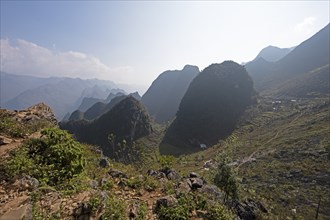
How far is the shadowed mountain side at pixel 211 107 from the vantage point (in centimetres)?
13050

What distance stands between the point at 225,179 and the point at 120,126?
106 m

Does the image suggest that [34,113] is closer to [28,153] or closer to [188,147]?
[28,153]

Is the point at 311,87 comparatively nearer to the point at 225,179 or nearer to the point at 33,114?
the point at 225,179

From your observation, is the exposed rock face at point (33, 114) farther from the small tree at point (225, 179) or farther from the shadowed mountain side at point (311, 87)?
the shadowed mountain side at point (311, 87)

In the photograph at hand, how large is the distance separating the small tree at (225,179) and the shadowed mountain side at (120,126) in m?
100

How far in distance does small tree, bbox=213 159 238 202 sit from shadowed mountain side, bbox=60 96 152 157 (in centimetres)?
10002

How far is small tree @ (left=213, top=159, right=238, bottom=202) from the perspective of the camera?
1931cm

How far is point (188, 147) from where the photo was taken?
126 meters

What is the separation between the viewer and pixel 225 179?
1934 centimetres

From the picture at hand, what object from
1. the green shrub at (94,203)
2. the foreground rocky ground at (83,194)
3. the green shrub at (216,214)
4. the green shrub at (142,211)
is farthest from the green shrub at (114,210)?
the green shrub at (216,214)

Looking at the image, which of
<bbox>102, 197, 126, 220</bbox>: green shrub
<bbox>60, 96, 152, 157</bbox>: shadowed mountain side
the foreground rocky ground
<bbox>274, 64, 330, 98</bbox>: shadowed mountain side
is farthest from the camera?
<bbox>274, 64, 330, 98</bbox>: shadowed mountain side

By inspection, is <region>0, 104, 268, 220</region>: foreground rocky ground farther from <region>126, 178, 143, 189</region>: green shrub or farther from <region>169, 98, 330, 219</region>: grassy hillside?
<region>169, 98, 330, 219</region>: grassy hillside

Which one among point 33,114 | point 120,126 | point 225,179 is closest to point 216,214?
point 225,179

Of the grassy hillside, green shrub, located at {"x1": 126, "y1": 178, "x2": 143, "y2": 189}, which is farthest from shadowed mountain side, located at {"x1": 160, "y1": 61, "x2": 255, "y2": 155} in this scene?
green shrub, located at {"x1": 126, "y1": 178, "x2": 143, "y2": 189}
